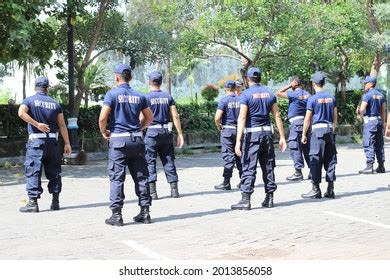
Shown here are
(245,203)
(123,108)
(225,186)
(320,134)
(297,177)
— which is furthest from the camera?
(297,177)

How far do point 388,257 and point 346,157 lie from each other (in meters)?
12.0

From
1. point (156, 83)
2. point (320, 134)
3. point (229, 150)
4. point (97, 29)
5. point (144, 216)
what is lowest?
point (144, 216)

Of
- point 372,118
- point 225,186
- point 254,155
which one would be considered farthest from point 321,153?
point 372,118

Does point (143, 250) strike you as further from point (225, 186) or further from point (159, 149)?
point (225, 186)

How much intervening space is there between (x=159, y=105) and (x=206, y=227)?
111 inches

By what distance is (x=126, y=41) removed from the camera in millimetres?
19219

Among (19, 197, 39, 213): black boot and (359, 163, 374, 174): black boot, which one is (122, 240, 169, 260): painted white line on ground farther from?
(359, 163, 374, 174): black boot

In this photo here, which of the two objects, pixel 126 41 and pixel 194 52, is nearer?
pixel 126 41

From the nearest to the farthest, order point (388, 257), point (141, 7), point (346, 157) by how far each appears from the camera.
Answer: point (388, 257), point (346, 157), point (141, 7)

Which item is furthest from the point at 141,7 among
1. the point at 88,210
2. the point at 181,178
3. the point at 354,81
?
the point at 88,210

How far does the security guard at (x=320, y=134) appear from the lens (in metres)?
10.7

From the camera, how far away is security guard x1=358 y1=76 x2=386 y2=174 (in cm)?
1380

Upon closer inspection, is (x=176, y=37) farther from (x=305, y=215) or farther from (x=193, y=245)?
(x=193, y=245)

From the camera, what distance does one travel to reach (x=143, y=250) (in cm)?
725
